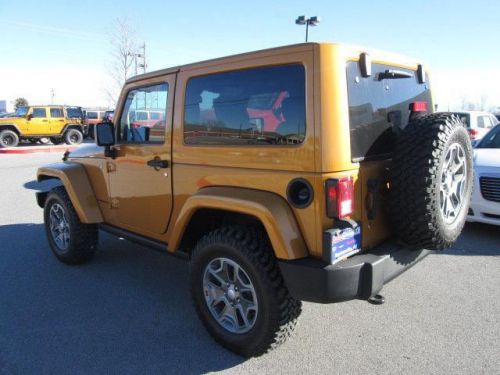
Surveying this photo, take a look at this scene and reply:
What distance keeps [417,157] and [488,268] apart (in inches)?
99.6

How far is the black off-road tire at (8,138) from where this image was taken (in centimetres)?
1950

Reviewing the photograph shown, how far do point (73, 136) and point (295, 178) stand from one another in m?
21.5

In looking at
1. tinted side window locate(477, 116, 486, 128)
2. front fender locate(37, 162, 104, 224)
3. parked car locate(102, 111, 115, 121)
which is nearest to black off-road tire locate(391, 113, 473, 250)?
parked car locate(102, 111, 115, 121)

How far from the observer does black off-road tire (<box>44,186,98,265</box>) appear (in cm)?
438

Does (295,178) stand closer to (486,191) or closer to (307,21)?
(486,191)

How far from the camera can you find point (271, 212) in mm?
2479

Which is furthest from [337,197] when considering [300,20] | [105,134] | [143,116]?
[300,20]

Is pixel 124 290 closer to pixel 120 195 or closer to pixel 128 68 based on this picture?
pixel 120 195

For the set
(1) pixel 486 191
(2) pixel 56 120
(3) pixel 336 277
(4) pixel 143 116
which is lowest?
(3) pixel 336 277

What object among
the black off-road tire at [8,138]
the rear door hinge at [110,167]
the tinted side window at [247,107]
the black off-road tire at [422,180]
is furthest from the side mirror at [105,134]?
the black off-road tire at [8,138]

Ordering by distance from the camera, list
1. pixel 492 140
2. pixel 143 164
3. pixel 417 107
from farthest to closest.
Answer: pixel 492 140 < pixel 143 164 < pixel 417 107

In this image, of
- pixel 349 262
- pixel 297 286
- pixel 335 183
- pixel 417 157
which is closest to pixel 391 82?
pixel 417 157

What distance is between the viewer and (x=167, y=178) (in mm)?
Answer: 3336

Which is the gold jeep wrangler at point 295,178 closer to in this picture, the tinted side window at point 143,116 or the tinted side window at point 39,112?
the tinted side window at point 143,116
